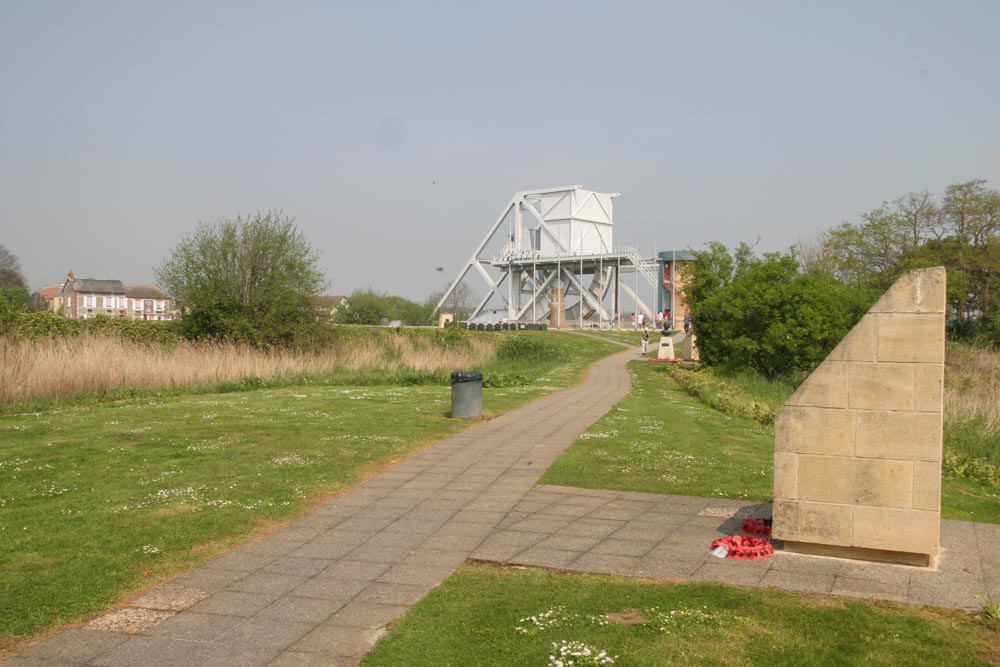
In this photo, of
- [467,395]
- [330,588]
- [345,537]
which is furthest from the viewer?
[467,395]

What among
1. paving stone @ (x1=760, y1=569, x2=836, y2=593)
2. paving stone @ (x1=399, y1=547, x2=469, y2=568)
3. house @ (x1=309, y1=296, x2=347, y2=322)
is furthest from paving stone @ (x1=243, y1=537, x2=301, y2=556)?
house @ (x1=309, y1=296, x2=347, y2=322)

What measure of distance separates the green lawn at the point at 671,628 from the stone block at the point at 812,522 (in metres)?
0.86

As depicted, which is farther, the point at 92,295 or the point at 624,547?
the point at 92,295

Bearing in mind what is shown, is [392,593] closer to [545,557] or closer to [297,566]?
[297,566]

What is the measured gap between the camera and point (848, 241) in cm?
4672

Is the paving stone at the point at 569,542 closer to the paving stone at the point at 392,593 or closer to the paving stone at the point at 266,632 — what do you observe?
the paving stone at the point at 392,593

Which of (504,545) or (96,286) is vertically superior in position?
(96,286)

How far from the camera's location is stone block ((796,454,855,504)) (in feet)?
19.3

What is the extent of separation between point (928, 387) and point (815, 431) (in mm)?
806

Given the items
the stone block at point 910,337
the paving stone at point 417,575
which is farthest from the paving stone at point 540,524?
the stone block at point 910,337

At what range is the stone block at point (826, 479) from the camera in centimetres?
589

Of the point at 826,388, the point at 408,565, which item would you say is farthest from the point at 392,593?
the point at 826,388

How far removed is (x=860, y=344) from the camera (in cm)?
582

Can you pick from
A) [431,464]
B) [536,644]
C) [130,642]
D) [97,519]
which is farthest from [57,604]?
[431,464]
